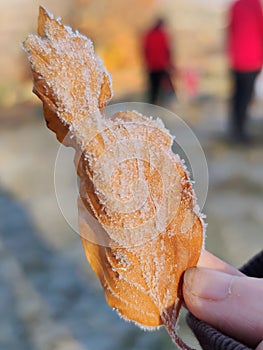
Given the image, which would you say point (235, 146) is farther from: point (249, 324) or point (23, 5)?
point (249, 324)

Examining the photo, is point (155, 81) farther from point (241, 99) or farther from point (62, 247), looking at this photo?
point (62, 247)

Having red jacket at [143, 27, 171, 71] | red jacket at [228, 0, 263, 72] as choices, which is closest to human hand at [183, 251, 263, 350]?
red jacket at [228, 0, 263, 72]

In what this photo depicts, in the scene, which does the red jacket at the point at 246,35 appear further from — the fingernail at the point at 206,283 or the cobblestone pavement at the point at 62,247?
the fingernail at the point at 206,283

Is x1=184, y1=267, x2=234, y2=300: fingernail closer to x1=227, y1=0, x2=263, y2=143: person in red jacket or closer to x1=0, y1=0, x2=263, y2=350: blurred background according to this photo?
x1=0, y1=0, x2=263, y2=350: blurred background

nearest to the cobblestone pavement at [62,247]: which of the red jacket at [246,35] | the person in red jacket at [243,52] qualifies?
the person in red jacket at [243,52]

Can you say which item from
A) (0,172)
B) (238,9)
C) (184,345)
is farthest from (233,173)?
(184,345)

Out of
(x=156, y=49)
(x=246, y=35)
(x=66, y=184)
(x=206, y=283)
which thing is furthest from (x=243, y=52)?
(x=206, y=283)
